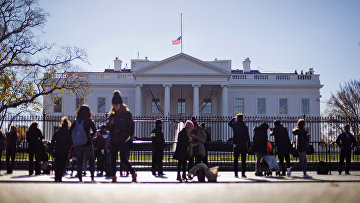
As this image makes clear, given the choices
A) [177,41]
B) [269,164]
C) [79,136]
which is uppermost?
[177,41]

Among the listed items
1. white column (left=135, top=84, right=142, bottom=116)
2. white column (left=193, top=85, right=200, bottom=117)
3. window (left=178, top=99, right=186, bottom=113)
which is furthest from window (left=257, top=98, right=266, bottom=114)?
white column (left=135, top=84, right=142, bottom=116)

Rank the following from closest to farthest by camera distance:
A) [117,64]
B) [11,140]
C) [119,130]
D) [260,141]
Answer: [119,130] < [260,141] < [11,140] < [117,64]

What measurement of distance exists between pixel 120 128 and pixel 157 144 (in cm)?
Answer: 466

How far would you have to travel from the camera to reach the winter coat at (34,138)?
1177cm

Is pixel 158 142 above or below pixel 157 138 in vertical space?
below

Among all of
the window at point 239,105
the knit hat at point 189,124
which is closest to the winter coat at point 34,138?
the knit hat at point 189,124

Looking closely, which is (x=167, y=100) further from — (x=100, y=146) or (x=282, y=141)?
(x=282, y=141)

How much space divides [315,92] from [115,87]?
24579mm

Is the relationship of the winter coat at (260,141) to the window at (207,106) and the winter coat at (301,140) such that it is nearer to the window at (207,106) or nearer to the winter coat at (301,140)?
the winter coat at (301,140)

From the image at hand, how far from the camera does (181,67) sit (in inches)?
1748

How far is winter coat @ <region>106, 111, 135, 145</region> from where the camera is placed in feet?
25.5

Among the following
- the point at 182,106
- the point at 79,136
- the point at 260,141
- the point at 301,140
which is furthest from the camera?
the point at 182,106

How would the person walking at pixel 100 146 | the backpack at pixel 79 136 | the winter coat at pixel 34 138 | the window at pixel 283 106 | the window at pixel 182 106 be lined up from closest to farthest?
the backpack at pixel 79 136, the winter coat at pixel 34 138, the person walking at pixel 100 146, the window at pixel 182 106, the window at pixel 283 106

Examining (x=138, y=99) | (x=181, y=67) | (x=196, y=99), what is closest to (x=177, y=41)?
(x=181, y=67)
